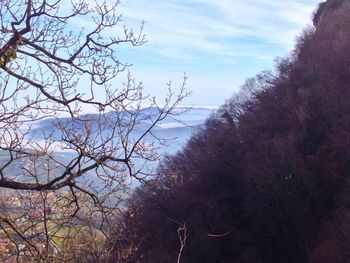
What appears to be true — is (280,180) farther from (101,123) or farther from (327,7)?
(327,7)

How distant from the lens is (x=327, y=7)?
42844mm

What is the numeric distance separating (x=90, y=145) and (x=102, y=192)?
0.84 m

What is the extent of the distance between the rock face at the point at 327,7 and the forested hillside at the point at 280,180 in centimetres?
31

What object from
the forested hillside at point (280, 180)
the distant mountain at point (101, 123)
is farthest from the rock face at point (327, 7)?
the distant mountain at point (101, 123)

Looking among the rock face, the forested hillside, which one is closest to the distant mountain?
the forested hillside

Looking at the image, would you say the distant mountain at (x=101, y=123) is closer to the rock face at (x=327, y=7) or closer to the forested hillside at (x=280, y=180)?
the forested hillside at (x=280, y=180)

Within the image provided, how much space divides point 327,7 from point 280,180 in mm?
22946

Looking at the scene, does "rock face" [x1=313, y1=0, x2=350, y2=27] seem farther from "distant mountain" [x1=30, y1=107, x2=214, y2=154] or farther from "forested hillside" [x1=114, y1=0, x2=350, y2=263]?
"distant mountain" [x1=30, y1=107, x2=214, y2=154]

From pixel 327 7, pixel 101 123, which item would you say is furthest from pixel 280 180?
pixel 327 7

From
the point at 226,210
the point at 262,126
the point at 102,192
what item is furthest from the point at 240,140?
the point at 102,192

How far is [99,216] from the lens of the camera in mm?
6086

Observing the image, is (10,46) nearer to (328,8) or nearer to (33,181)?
(33,181)

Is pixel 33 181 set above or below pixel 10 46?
below

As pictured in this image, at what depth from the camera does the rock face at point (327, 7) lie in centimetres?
3889
